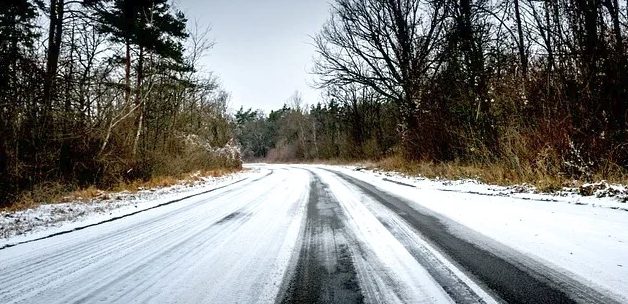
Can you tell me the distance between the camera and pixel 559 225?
358 centimetres

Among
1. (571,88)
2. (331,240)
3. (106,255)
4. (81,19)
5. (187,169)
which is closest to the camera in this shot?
(106,255)

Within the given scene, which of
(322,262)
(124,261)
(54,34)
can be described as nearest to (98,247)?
(124,261)

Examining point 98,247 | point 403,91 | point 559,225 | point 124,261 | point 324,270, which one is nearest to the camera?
point 324,270

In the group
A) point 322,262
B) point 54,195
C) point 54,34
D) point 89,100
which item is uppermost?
point 54,34

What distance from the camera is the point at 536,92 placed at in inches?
307

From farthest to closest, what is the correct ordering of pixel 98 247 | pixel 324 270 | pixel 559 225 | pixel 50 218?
pixel 50 218 < pixel 559 225 < pixel 98 247 < pixel 324 270

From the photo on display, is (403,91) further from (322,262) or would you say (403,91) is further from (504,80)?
(322,262)

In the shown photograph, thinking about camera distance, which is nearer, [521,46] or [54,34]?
[521,46]

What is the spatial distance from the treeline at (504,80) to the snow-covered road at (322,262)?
2.84 m

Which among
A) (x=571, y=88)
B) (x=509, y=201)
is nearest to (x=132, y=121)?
(x=509, y=201)

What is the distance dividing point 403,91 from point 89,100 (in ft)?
43.7

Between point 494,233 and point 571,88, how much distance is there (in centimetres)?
523

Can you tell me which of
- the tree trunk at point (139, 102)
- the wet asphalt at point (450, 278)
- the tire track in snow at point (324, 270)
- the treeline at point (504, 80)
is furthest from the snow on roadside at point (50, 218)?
the treeline at point (504, 80)

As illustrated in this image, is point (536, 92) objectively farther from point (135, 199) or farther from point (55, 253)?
point (135, 199)
